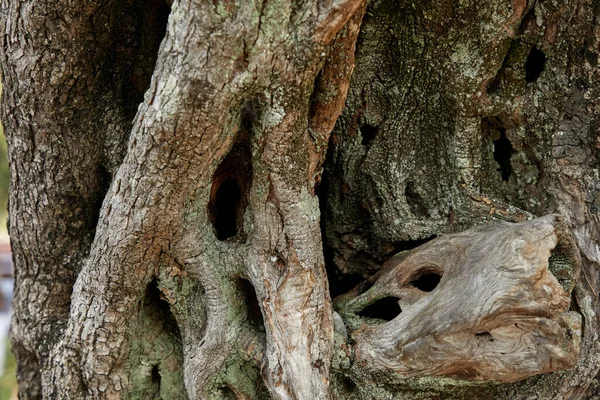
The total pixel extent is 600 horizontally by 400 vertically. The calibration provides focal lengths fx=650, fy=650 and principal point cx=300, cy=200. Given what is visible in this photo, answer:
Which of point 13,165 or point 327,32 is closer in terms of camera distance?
point 327,32

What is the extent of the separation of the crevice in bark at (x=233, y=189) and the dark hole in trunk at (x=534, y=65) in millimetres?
705

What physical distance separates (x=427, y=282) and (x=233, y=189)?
503 millimetres

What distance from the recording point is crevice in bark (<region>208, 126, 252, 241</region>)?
1.35m

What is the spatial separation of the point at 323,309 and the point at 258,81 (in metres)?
0.51

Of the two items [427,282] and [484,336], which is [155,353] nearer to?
[427,282]

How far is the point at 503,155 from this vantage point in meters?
1.62

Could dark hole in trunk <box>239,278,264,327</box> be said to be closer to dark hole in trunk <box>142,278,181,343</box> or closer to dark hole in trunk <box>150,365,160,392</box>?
dark hole in trunk <box>142,278,181,343</box>

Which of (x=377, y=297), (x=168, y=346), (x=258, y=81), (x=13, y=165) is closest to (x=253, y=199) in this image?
(x=258, y=81)

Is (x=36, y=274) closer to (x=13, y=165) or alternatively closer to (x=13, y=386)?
(x=13, y=165)

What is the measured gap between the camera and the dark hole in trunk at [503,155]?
160cm

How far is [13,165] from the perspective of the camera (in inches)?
61.9

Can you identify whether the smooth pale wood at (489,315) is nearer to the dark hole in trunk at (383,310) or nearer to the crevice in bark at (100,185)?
the dark hole in trunk at (383,310)

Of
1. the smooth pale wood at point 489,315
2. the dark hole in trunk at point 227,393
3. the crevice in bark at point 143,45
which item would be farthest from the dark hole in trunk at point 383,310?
the crevice in bark at point 143,45

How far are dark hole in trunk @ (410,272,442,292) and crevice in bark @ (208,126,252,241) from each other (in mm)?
428
